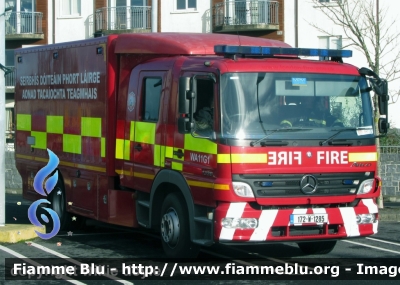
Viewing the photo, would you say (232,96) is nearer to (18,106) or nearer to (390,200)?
(18,106)

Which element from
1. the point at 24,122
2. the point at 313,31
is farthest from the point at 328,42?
the point at 24,122

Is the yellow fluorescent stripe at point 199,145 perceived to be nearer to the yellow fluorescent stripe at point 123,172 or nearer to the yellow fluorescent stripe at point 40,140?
the yellow fluorescent stripe at point 123,172

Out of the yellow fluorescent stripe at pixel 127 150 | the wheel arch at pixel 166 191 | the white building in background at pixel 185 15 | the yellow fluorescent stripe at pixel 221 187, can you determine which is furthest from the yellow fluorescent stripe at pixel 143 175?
the white building in background at pixel 185 15

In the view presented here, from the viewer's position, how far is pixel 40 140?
1364 cm

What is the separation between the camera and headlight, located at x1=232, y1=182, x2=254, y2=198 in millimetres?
9062

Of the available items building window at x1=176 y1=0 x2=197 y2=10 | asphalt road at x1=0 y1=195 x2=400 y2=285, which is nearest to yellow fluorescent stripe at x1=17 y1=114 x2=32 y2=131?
asphalt road at x1=0 y1=195 x2=400 y2=285

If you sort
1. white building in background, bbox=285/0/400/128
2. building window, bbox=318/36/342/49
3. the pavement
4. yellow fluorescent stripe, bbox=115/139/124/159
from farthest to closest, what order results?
building window, bbox=318/36/342/49
white building in background, bbox=285/0/400/128
the pavement
yellow fluorescent stripe, bbox=115/139/124/159

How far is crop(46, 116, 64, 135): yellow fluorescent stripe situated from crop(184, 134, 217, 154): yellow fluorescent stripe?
3.76 m

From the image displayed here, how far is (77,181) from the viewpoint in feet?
40.9

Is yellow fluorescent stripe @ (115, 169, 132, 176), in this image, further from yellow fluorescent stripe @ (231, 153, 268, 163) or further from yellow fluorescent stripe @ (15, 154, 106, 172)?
yellow fluorescent stripe @ (231, 153, 268, 163)

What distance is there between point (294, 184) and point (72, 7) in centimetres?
2979

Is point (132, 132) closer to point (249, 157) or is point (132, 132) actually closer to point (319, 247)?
point (249, 157)

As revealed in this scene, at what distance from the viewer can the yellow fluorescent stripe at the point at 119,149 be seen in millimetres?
11203

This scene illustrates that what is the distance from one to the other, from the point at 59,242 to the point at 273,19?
23.5 m
